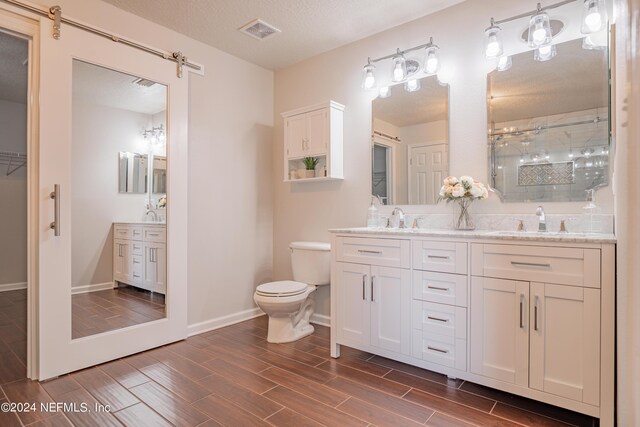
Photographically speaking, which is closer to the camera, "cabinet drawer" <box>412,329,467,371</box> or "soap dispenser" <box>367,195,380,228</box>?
"cabinet drawer" <box>412,329,467,371</box>

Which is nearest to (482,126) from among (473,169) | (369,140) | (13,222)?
(473,169)

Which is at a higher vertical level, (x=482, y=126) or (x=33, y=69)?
(x=33, y=69)

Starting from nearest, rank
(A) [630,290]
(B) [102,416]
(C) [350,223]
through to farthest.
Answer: (A) [630,290] → (B) [102,416] → (C) [350,223]

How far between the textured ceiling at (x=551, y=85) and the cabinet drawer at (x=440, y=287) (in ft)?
3.66

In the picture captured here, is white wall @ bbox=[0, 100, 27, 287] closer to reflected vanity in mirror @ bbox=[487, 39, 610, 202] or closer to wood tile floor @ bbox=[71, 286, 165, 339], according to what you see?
wood tile floor @ bbox=[71, 286, 165, 339]

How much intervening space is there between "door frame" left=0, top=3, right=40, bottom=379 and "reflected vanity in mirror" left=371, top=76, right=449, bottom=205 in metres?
2.34

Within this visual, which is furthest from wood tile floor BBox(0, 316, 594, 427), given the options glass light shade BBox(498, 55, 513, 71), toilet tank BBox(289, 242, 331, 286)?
glass light shade BBox(498, 55, 513, 71)

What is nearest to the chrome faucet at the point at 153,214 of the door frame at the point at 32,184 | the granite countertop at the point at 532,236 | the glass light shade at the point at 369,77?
the door frame at the point at 32,184

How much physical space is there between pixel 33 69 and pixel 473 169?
115 inches

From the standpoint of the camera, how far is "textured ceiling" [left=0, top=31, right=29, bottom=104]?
2.68 metres

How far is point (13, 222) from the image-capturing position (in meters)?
4.29

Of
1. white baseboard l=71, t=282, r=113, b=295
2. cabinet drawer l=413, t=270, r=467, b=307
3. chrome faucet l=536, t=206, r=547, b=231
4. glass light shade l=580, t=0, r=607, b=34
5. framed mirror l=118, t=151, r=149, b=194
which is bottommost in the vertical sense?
white baseboard l=71, t=282, r=113, b=295

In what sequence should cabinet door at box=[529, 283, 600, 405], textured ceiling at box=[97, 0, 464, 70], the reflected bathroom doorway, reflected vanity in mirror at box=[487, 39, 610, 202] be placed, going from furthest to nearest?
the reflected bathroom doorway
textured ceiling at box=[97, 0, 464, 70]
reflected vanity in mirror at box=[487, 39, 610, 202]
cabinet door at box=[529, 283, 600, 405]

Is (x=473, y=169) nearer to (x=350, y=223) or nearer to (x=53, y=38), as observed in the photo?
(x=350, y=223)
